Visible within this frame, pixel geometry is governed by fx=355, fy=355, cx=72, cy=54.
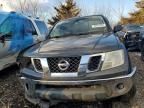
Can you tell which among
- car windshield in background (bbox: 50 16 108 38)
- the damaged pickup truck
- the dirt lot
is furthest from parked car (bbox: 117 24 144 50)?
the damaged pickup truck

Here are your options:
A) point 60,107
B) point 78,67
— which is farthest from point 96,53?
point 60,107

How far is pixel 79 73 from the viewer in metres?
5.09

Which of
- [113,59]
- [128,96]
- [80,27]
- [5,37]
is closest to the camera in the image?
[113,59]

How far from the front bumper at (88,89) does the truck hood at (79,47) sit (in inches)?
17.7

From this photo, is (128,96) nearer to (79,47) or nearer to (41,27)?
(79,47)

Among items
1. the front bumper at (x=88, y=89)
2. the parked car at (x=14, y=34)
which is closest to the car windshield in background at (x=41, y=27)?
the parked car at (x=14, y=34)

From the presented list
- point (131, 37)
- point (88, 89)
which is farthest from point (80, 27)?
point (131, 37)

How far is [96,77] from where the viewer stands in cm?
502

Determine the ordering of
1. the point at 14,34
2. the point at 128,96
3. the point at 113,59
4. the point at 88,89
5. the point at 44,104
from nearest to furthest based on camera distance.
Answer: the point at 88,89
the point at 113,59
the point at 128,96
the point at 44,104
the point at 14,34

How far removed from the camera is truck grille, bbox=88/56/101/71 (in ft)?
16.7

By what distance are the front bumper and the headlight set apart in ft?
0.69

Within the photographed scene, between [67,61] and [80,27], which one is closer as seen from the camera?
[67,61]

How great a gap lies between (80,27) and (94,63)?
2297 mm

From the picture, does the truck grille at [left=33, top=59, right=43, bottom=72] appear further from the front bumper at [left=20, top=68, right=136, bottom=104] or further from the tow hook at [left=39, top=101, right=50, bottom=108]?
the tow hook at [left=39, top=101, right=50, bottom=108]
